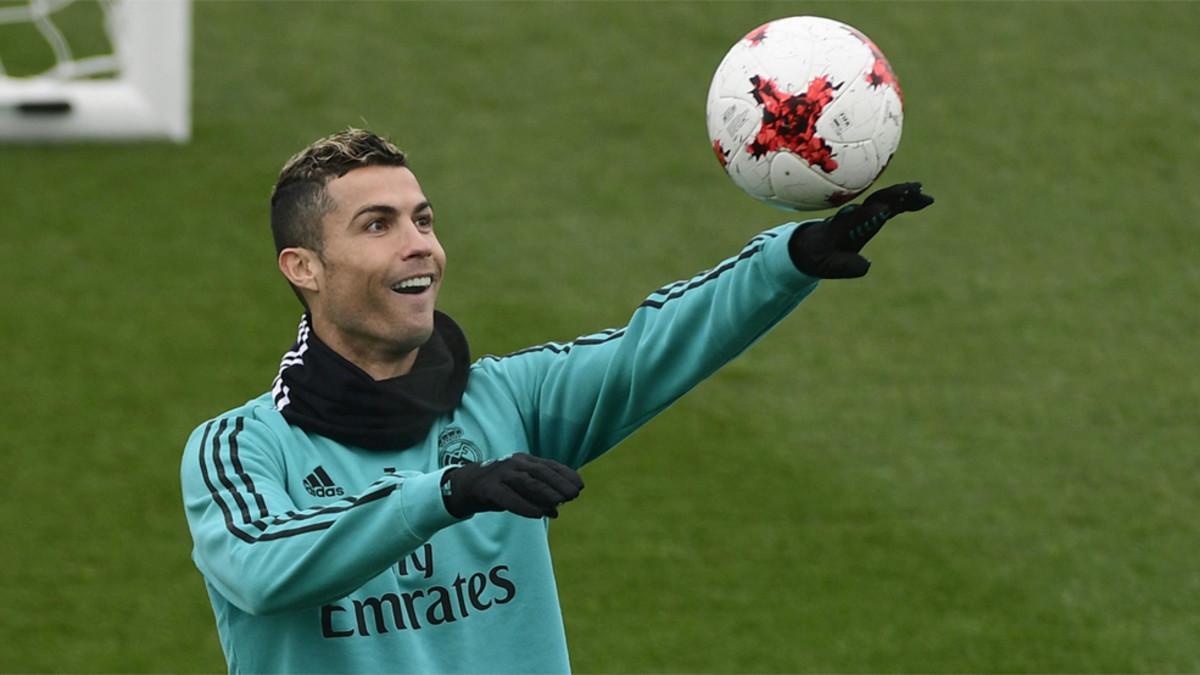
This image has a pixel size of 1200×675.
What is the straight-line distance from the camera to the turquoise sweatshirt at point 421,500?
336 cm

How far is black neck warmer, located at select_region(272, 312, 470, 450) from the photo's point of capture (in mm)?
3748

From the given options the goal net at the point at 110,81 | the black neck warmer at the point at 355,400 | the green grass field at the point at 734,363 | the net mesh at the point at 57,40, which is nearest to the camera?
the black neck warmer at the point at 355,400

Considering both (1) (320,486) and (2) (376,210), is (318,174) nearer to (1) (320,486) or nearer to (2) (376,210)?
(2) (376,210)

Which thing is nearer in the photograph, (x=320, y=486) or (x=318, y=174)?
(x=320, y=486)

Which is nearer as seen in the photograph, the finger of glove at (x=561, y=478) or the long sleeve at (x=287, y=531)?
the finger of glove at (x=561, y=478)

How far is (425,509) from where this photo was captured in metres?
3.27

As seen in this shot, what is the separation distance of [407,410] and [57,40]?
7797mm

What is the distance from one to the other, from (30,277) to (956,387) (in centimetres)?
427

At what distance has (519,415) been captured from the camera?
4.01 m

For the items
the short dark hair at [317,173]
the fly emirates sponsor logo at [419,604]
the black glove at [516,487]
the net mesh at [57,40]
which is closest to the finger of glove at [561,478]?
the black glove at [516,487]

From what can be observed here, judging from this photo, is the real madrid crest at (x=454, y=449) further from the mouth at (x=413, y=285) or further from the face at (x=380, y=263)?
the mouth at (x=413, y=285)

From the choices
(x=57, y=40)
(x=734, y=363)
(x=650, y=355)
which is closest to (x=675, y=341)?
(x=650, y=355)

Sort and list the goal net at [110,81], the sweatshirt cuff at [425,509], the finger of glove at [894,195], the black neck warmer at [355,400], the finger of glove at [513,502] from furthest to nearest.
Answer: the goal net at [110,81] → the black neck warmer at [355,400] → the finger of glove at [894,195] → the sweatshirt cuff at [425,509] → the finger of glove at [513,502]

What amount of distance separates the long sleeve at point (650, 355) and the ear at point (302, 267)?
432mm
